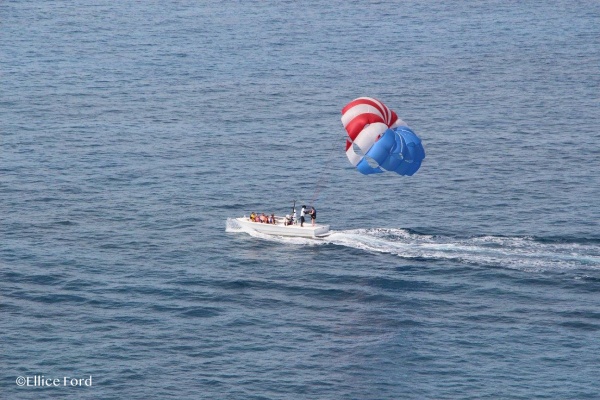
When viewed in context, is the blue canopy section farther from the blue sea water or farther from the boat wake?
the blue sea water

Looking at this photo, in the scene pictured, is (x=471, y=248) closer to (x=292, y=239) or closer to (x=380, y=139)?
(x=380, y=139)

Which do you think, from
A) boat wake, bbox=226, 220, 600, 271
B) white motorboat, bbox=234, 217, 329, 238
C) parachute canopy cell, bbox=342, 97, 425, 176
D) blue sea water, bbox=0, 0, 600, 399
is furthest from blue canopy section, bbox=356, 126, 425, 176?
white motorboat, bbox=234, 217, 329, 238

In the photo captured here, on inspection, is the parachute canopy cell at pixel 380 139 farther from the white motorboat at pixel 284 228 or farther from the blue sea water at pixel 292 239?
the white motorboat at pixel 284 228

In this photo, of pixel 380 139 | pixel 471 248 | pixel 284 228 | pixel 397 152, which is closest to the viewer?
pixel 380 139

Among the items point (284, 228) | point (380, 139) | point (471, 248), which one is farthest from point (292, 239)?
point (471, 248)

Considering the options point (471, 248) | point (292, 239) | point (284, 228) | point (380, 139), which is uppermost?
point (380, 139)

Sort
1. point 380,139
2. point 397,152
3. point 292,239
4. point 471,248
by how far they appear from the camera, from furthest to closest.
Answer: point 292,239 → point 471,248 → point 397,152 → point 380,139

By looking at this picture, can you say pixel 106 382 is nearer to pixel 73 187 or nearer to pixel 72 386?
pixel 72 386
